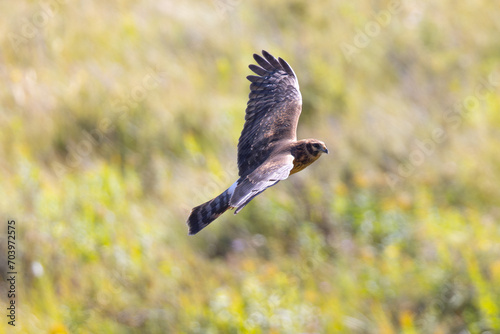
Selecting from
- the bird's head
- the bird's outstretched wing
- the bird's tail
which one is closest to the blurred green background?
the bird's outstretched wing

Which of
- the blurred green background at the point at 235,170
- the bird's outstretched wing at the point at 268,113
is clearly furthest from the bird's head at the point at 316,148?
the blurred green background at the point at 235,170

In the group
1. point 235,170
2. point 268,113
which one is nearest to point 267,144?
point 268,113

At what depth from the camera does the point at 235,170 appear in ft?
24.2

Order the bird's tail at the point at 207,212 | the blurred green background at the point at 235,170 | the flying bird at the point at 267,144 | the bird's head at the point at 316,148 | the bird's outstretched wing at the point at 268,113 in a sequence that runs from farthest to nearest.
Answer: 1. the blurred green background at the point at 235,170
2. the bird's outstretched wing at the point at 268,113
3. the bird's head at the point at 316,148
4. the bird's tail at the point at 207,212
5. the flying bird at the point at 267,144

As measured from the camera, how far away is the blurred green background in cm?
652

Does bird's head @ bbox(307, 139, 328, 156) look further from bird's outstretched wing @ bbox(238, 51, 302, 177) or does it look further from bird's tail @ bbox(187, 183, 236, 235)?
bird's tail @ bbox(187, 183, 236, 235)

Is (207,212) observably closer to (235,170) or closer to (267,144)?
(267,144)

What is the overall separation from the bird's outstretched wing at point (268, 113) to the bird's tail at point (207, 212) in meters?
0.32

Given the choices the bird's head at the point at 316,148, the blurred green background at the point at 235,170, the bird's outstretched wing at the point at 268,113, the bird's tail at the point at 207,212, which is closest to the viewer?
the bird's tail at the point at 207,212

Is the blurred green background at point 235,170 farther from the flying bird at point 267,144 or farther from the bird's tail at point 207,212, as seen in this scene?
the bird's tail at point 207,212

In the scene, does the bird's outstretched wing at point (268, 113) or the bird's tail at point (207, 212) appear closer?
the bird's tail at point (207, 212)

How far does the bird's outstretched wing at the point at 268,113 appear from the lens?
471 centimetres

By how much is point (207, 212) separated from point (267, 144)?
2.59ft

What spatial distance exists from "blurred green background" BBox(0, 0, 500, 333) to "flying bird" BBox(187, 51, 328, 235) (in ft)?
6.25
